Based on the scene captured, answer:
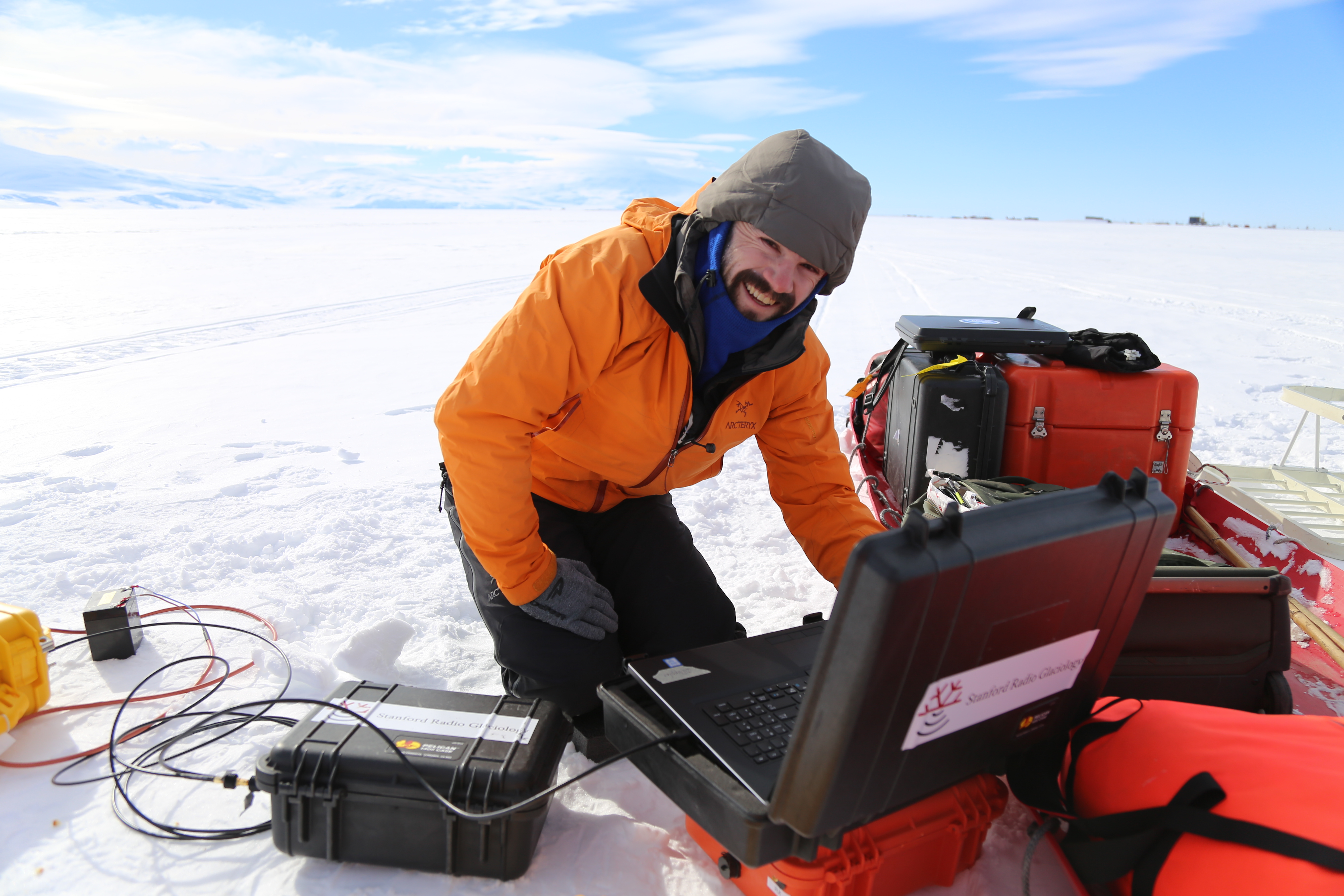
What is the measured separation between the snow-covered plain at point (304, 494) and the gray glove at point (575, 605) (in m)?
0.34

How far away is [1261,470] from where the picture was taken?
3.42m

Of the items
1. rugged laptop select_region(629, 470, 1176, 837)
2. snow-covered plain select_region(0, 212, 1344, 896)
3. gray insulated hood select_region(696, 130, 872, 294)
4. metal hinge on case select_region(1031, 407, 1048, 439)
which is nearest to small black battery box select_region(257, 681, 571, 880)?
snow-covered plain select_region(0, 212, 1344, 896)

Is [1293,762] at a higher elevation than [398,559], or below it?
higher

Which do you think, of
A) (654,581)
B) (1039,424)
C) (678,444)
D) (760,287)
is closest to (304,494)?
(654,581)

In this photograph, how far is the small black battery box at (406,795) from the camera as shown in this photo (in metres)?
1.47

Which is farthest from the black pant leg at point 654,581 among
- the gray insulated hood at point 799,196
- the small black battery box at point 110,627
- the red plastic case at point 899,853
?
the small black battery box at point 110,627

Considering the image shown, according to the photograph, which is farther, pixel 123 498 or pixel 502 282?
pixel 502 282

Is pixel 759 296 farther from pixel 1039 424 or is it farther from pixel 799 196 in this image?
pixel 1039 424

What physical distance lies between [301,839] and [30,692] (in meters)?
0.96

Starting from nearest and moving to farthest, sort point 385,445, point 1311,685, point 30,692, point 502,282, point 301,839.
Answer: point 301,839 → point 30,692 → point 1311,685 → point 385,445 → point 502,282

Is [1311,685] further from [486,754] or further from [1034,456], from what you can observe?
[486,754]

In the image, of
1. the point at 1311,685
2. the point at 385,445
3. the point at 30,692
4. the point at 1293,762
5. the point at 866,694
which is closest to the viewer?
the point at 866,694

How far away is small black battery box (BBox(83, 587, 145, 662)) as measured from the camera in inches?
85.6

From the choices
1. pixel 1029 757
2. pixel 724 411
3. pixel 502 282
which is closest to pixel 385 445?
pixel 724 411
